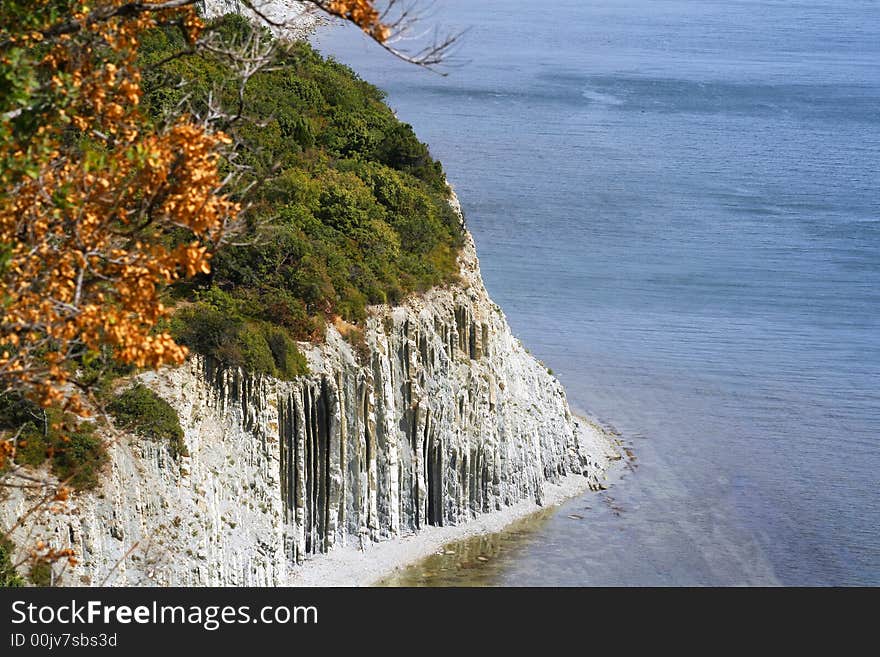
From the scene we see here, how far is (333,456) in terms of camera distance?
1500 inches

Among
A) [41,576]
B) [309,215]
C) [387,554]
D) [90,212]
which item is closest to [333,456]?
[387,554]

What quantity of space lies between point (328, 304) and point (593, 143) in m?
71.8

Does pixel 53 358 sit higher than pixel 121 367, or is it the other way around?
pixel 53 358

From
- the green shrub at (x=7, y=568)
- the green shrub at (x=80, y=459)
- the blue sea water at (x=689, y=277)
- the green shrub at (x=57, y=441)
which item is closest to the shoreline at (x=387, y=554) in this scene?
the blue sea water at (x=689, y=277)

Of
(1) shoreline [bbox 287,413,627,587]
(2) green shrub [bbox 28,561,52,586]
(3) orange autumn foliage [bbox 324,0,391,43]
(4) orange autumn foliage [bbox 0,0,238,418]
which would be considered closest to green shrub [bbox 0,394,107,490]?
(2) green shrub [bbox 28,561,52,586]

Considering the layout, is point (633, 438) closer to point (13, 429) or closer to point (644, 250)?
point (644, 250)

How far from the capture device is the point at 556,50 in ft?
505

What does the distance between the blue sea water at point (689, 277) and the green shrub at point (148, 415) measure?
1144 centimetres

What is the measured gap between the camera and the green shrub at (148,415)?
96.8 feet

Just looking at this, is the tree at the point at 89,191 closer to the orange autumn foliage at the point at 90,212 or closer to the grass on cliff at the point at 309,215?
the orange autumn foliage at the point at 90,212

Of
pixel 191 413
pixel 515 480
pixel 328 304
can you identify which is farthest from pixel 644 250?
pixel 191 413

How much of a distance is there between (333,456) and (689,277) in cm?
4438

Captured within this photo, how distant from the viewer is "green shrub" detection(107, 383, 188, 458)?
29500 mm

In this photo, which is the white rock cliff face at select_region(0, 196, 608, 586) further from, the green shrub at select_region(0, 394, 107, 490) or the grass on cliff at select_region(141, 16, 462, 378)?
the grass on cliff at select_region(141, 16, 462, 378)
